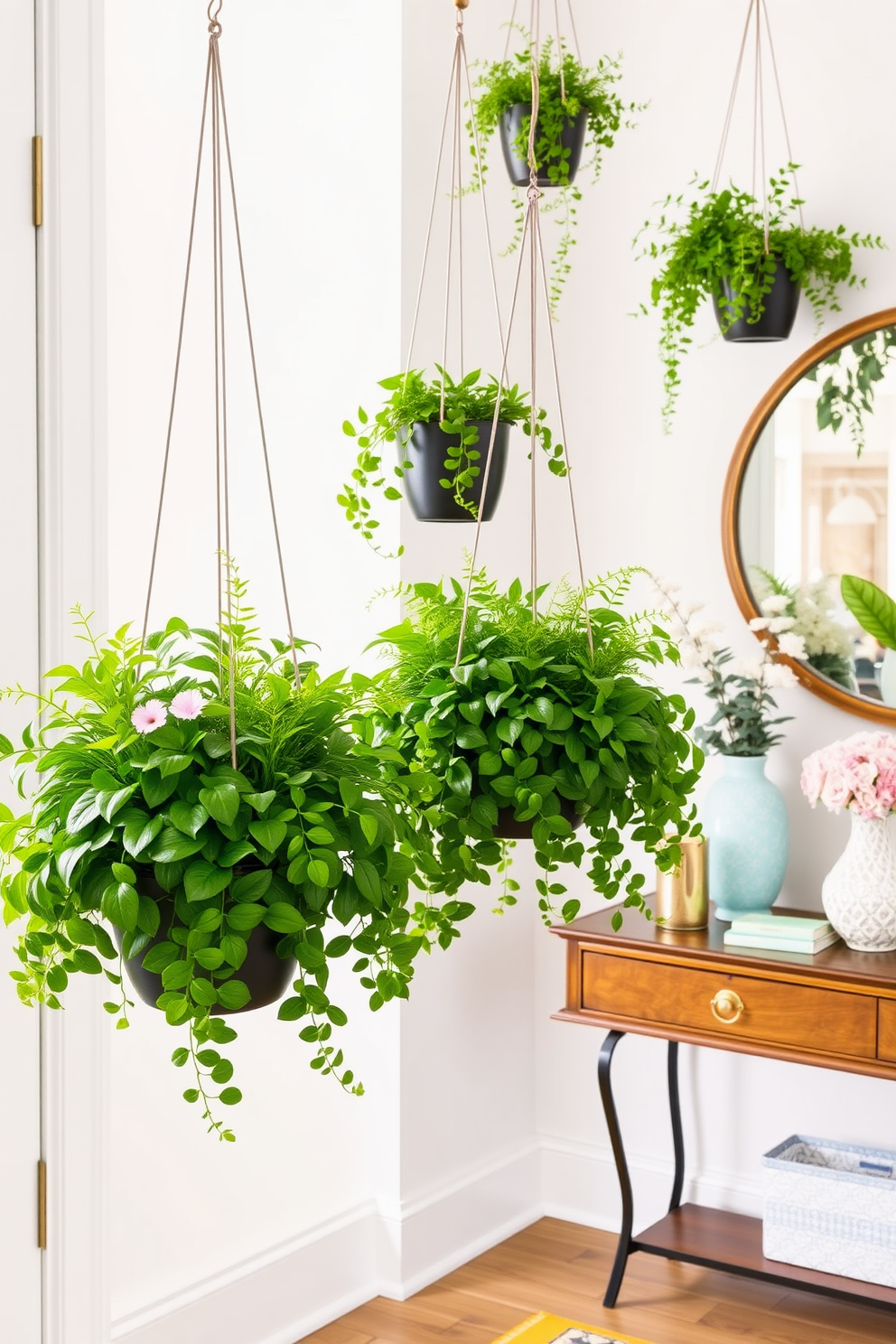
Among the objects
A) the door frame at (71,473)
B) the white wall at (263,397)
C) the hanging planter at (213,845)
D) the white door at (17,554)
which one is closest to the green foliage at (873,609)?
the white wall at (263,397)

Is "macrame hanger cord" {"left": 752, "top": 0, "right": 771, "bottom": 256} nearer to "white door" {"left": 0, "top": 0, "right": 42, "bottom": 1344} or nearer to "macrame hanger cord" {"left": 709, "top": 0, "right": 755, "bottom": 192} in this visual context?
"macrame hanger cord" {"left": 709, "top": 0, "right": 755, "bottom": 192}

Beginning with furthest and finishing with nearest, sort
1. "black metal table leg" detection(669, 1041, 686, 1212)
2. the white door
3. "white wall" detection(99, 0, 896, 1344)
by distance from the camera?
"black metal table leg" detection(669, 1041, 686, 1212), "white wall" detection(99, 0, 896, 1344), the white door

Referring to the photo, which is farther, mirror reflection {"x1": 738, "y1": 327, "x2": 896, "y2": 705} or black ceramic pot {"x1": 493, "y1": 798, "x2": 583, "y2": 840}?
mirror reflection {"x1": 738, "y1": 327, "x2": 896, "y2": 705}

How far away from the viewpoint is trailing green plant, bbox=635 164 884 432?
A: 2.65m

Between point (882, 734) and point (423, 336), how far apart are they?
1215mm

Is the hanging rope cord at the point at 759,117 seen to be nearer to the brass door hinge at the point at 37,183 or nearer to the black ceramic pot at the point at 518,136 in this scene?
the black ceramic pot at the point at 518,136

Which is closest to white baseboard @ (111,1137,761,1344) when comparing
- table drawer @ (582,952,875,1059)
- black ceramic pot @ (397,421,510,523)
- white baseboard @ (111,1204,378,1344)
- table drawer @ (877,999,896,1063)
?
white baseboard @ (111,1204,378,1344)

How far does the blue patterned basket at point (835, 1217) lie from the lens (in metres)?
2.50

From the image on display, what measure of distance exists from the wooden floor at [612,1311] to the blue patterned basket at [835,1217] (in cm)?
16

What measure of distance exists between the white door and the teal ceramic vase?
132cm

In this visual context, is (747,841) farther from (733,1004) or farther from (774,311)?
(774,311)

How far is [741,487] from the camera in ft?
9.56

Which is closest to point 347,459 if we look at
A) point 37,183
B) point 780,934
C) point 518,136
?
point 518,136

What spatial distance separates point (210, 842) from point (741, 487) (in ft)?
6.94
